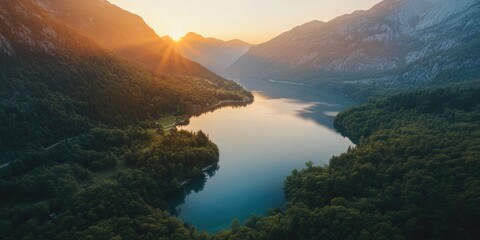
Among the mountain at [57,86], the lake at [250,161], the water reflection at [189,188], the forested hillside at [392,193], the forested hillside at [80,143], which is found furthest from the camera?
the mountain at [57,86]

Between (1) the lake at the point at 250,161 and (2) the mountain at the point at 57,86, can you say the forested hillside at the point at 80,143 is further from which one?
(1) the lake at the point at 250,161

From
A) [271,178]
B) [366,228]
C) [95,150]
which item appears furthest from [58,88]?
[366,228]

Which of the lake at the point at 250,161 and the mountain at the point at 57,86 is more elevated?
the mountain at the point at 57,86

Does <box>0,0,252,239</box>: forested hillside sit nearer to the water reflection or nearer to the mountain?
the mountain

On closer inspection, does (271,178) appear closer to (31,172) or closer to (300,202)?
(300,202)

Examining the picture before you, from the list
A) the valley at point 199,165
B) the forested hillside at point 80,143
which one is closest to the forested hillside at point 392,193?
the valley at point 199,165

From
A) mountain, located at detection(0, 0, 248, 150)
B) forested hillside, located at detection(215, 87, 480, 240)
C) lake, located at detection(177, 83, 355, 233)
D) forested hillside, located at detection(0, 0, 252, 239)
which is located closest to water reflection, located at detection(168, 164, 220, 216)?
lake, located at detection(177, 83, 355, 233)

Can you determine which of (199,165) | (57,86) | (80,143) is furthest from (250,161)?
(57,86)
